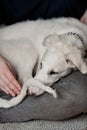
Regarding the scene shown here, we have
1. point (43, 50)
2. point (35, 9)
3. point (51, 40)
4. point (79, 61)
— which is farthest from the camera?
point (35, 9)

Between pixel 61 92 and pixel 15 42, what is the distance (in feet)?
1.60

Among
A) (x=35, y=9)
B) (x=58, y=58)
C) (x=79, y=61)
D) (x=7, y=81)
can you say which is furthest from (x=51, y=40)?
(x=35, y=9)

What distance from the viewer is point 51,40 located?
84.0 inches

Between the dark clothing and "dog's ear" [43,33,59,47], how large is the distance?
0.39 m

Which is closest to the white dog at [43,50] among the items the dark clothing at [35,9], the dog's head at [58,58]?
the dog's head at [58,58]

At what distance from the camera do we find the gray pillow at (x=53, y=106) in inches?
80.9

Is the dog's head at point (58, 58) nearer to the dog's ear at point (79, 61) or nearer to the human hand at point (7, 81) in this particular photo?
the dog's ear at point (79, 61)

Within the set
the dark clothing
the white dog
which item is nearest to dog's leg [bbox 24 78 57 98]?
the white dog

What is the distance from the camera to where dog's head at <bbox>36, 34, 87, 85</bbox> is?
6.79 ft

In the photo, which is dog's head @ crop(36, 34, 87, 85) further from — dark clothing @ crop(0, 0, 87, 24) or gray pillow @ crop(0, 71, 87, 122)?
dark clothing @ crop(0, 0, 87, 24)

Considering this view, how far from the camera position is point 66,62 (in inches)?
82.4

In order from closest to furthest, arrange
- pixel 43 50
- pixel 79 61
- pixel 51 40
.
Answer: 1. pixel 79 61
2. pixel 51 40
3. pixel 43 50

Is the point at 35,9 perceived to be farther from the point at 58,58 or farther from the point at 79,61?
the point at 79,61

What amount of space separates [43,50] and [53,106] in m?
0.40
